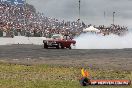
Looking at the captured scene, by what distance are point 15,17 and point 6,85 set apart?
73.3 m

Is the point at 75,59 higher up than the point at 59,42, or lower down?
lower down

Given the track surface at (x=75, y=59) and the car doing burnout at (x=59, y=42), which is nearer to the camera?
the track surface at (x=75, y=59)

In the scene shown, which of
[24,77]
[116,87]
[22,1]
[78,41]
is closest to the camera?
[116,87]

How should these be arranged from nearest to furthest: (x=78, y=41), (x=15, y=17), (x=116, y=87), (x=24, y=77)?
(x=116, y=87), (x=24, y=77), (x=78, y=41), (x=15, y=17)

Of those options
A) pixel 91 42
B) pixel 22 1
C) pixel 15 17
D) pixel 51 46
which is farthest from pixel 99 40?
pixel 15 17

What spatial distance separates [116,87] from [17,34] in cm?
4624

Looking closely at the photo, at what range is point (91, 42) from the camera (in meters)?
46.4

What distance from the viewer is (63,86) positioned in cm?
975

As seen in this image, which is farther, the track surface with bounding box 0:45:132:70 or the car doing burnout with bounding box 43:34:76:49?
the car doing burnout with bounding box 43:34:76:49

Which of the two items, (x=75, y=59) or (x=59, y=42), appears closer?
(x=75, y=59)

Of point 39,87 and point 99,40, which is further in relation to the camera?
point 99,40

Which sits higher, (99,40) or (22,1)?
(22,1)

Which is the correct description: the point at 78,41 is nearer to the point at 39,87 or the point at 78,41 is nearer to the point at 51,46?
the point at 51,46

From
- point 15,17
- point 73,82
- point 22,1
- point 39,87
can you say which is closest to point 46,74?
point 73,82
